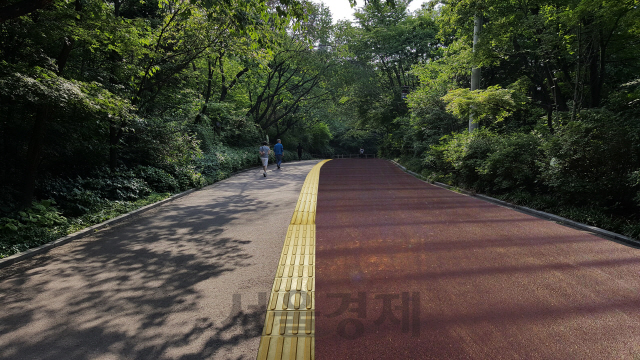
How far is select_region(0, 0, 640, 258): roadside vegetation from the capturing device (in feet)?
22.1

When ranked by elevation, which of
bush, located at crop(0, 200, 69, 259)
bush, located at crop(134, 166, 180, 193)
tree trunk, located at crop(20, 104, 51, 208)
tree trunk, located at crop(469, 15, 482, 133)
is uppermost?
tree trunk, located at crop(469, 15, 482, 133)

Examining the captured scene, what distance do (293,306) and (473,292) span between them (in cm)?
200

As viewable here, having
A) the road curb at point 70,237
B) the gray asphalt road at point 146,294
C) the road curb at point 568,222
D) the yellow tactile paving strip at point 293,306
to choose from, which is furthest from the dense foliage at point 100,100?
the road curb at point 568,222

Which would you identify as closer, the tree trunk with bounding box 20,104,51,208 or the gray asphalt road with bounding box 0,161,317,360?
the gray asphalt road with bounding box 0,161,317,360

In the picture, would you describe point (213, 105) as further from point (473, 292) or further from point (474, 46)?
point (473, 292)

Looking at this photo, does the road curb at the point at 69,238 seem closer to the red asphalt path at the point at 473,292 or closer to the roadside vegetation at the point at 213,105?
the roadside vegetation at the point at 213,105

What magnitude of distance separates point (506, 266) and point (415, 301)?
1.76 metres

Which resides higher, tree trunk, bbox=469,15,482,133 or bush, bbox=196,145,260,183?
tree trunk, bbox=469,15,482,133

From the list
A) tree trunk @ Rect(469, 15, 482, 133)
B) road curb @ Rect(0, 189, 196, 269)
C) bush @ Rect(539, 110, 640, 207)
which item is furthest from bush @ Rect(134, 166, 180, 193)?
bush @ Rect(539, 110, 640, 207)

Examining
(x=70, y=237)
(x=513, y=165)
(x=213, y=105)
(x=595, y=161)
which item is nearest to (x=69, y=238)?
(x=70, y=237)

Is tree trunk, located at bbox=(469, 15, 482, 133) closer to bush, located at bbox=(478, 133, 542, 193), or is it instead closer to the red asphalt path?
bush, located at bbox=(478, 133, 542, 193)

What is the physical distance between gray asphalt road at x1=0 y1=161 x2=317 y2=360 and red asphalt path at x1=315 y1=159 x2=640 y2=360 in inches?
33.4

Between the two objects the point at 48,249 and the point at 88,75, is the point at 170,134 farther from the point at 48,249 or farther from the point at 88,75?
the point at 48,249

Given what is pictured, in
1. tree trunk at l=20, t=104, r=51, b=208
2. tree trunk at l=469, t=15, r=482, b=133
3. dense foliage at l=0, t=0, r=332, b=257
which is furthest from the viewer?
tree trunk at l=469, t=15, r=482, b=133
